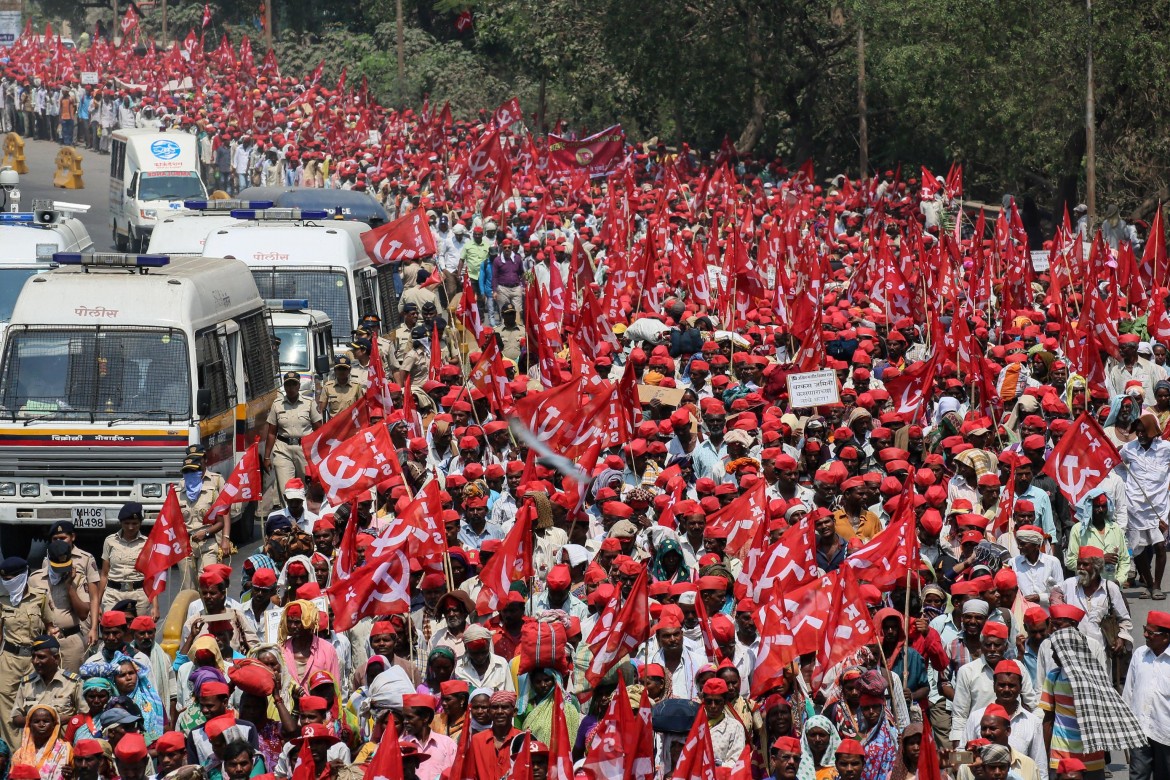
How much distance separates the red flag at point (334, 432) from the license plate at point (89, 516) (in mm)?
1850

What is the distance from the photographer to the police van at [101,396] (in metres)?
15.5

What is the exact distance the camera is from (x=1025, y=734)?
9.12 m

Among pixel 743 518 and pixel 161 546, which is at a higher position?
pixel 743 518

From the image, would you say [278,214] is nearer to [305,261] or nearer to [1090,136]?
[305,261]

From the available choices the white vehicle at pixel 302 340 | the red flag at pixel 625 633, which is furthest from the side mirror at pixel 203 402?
the red flag at pixel 625 633

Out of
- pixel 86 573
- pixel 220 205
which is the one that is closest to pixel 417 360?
pixel 220 205

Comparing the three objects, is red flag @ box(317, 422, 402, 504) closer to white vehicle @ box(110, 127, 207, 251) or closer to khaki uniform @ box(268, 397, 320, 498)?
khaki uniform @ box(268, 397, 320, 498)

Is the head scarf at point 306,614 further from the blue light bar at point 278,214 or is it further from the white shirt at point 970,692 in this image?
the blue light bar at point 278,214

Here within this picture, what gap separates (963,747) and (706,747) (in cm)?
172

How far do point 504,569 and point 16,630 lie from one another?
2887 millimetres

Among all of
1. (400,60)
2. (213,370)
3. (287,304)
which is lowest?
(213,370)

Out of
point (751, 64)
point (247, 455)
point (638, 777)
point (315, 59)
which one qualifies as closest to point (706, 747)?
point (638, 777)

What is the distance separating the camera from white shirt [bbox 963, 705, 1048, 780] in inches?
357

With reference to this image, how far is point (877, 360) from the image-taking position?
18.5 metres
